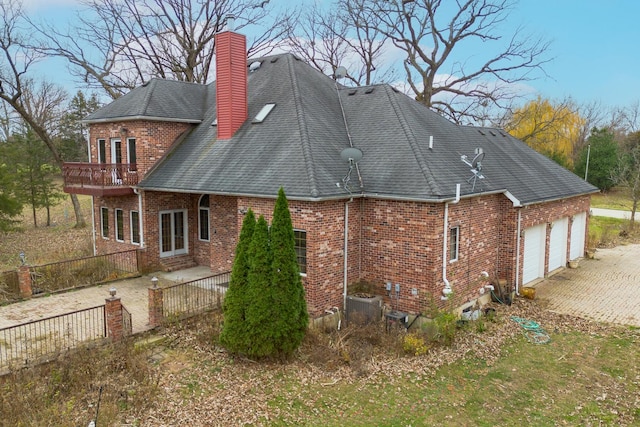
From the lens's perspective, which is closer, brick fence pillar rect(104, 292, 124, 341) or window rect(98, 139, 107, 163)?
brick fence pillar rect(104, 292, 124, 341)

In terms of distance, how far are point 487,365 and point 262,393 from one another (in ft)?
17.0

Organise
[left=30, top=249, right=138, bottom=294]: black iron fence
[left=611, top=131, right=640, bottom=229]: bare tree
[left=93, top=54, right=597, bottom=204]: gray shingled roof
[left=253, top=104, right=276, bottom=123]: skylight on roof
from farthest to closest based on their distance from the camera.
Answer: [left=611, top=131, right=640, bottom=229]: bare tree
[left=253, top=104, right=276, bottom=123]: skylight on roof
[left=30, top=249, right=138, bottom=294]: black iron fence
[left=93, top=54, right=597, bottom=204]: gray shingled roof

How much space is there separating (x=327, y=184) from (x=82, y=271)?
32.6ft

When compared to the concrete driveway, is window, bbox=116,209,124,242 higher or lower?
higher

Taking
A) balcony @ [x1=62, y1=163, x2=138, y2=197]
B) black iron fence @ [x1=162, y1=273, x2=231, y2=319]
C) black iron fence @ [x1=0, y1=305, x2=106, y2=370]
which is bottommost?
black iron fence @ [x1=0, y1=305, x2=106, y2=370]

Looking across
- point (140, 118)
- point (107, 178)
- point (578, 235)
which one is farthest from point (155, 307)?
point (578, 235)

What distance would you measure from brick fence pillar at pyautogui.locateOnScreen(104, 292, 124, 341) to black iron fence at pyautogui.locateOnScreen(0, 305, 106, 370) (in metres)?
0.16

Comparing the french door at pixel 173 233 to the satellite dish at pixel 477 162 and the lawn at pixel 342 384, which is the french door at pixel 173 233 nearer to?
the lawn at pixel 342 384

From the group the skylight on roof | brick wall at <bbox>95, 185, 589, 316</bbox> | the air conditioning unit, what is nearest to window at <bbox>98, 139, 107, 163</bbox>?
brick wall at <bbox>95, 185, 589, 316</bbox>

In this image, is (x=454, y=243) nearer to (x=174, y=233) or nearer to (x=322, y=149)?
(x=322, y=149)

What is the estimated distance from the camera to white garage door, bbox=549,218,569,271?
1870 cm

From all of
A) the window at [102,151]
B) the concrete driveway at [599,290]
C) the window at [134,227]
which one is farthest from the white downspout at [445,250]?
the window at [102,151]

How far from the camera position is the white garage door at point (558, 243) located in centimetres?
1870

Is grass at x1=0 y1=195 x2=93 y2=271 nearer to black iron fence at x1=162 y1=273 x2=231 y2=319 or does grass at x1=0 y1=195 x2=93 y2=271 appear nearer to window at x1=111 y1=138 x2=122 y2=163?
window at x1=111 y1=138 x2=122 y2=163
